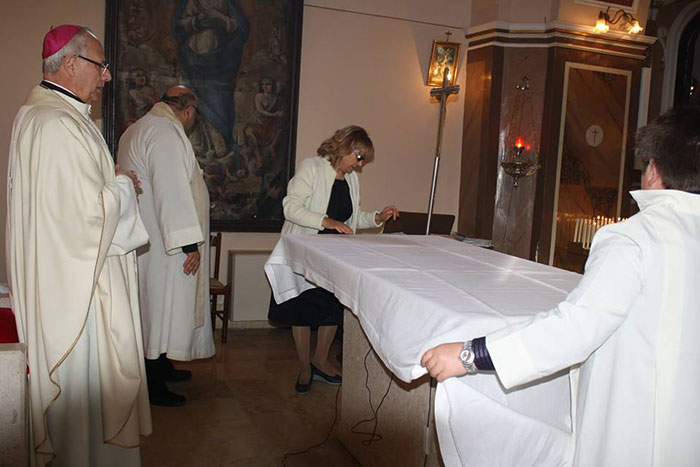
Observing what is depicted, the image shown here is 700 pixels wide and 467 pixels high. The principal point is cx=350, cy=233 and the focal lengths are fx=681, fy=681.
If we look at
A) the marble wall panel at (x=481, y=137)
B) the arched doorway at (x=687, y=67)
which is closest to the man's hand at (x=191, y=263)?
the marble wall panel at (x=481, y=137)

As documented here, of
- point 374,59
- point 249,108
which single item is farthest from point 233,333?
point 374,59

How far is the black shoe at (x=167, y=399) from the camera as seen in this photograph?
4402 millimetres

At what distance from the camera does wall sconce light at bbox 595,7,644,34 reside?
7312 mm

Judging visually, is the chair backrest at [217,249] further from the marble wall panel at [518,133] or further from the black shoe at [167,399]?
the marble wall panel at [518,133]

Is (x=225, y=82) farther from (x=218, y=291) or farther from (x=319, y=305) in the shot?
(x=319, y=305)

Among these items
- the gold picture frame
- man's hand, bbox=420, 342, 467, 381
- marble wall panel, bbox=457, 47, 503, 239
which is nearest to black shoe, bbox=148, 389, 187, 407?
man's hand, bbox=420, 342, 467, 381

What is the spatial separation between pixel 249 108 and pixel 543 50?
10.5ft

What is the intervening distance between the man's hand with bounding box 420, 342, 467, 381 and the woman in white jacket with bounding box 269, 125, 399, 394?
8.63ft

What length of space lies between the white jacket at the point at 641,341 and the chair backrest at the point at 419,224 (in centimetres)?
390

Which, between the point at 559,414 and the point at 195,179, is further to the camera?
the point at 195,179

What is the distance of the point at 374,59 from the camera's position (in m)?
7.27

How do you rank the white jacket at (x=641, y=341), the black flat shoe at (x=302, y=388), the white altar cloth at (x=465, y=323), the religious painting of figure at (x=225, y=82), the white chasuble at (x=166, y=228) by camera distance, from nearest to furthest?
the white jacket at (x=641, y=341) → the white altar cloth at (x=465, y=323) → the white chasuble at (x=166, y=228) → the black flat shoe at (x=302, y=388) → the religious painting of figure at (x=225, y=82)

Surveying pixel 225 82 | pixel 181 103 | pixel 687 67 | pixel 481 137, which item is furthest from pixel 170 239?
pixel 687 67

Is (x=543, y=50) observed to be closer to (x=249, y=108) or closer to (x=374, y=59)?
(x=374, y=59)
